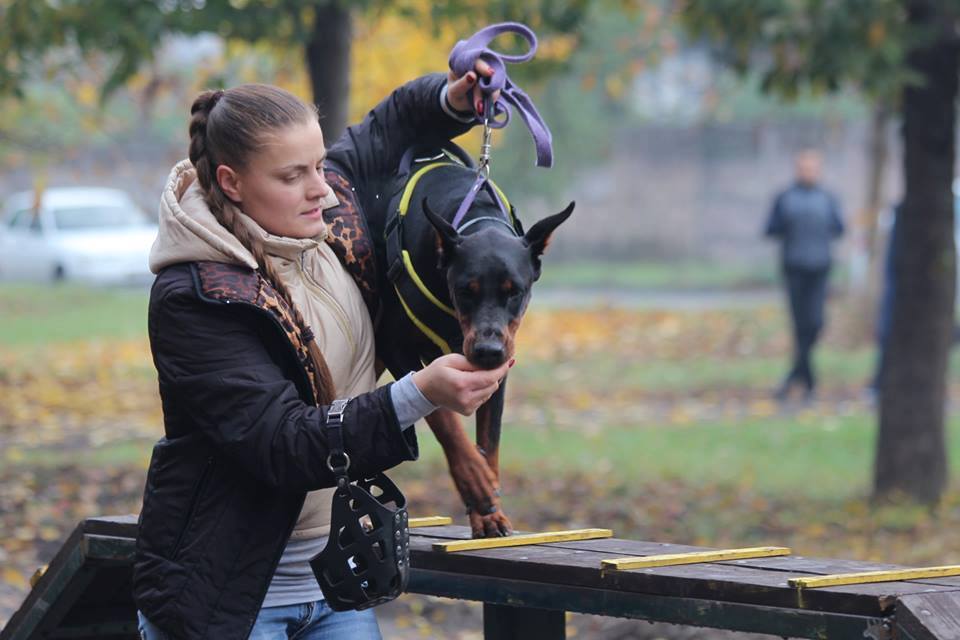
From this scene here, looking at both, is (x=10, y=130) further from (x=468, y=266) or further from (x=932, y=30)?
(x=468, y=266)

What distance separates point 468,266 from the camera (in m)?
3.17

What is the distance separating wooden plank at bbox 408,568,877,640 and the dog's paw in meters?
0.16

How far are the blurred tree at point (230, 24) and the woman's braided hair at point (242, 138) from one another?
431cm

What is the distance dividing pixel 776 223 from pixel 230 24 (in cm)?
787

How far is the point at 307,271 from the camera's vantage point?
3.13 m

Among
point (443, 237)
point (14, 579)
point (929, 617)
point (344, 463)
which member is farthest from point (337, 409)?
point (14, 579)

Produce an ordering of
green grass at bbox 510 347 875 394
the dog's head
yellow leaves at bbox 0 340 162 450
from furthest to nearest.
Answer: green grass at bbox 510 347 875 394 < yellow leaves at bbox 0 340 162 450 < the dog's head

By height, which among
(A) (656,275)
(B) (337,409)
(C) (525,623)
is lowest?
(A) (656,275)

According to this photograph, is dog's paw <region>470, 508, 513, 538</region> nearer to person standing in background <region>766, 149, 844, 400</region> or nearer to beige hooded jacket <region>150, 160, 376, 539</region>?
beige hooded jacket <region>150, 160, 376, 539</region>

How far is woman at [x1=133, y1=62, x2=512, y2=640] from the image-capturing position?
2.81 metres

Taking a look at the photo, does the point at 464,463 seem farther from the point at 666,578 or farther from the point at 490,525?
the point at 666,578

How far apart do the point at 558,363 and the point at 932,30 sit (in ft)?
27.4

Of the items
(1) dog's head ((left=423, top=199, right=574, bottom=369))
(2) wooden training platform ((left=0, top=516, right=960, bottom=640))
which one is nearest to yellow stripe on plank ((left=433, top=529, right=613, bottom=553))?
(2) wooden training platform ((left=0, top=516, right=960, bottom=640))

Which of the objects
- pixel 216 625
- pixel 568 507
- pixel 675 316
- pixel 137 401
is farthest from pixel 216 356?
pixel 675 316
